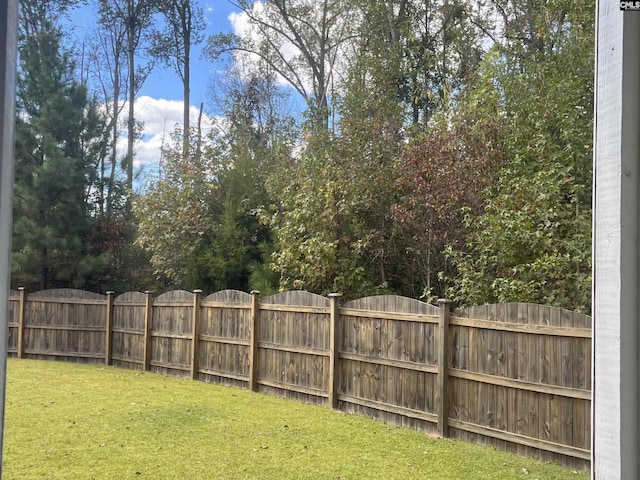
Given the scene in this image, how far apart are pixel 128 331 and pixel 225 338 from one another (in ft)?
6.47

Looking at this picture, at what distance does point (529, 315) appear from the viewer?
4082mm

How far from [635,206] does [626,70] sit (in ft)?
0.62

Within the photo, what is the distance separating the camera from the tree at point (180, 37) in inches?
402

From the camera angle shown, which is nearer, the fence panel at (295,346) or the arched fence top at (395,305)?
the arched fence top at (395,305)

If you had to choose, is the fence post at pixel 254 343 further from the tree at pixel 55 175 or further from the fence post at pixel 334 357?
the tree at pixel 55 175

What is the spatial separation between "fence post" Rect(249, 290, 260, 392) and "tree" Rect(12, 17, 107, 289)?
4.12m

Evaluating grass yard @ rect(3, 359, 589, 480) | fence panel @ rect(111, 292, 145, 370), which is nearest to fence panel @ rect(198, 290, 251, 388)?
grass yard @ rect(3, 359, 589, 480)

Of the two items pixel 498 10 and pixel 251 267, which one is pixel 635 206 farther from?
pixel 498 10

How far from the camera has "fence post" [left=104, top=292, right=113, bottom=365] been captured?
327 inches

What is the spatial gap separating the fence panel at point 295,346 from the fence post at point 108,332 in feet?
9.63

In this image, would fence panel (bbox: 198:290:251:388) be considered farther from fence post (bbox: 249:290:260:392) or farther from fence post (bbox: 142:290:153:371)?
fence post (bbox: 142:290:153:371)

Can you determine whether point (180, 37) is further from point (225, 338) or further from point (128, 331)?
point (225, 338)

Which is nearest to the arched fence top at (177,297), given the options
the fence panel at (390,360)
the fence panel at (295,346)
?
the fence panel at (295,346)

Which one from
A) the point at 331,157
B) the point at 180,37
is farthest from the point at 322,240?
the point at 180,37
